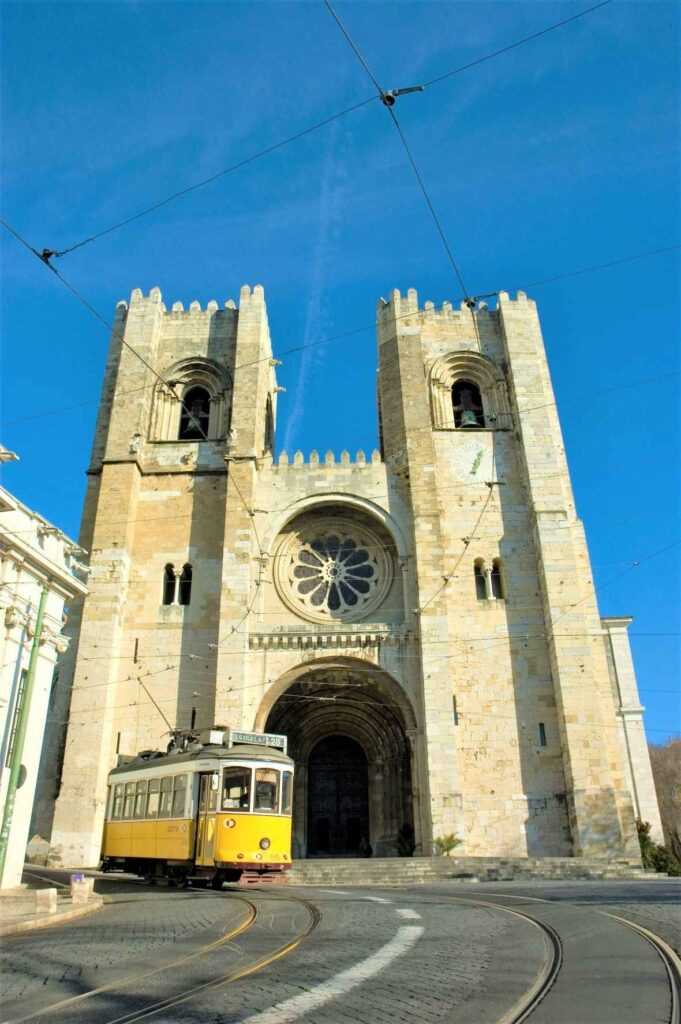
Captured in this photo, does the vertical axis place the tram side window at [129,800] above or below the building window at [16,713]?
below

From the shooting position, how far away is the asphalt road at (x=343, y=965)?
4.05m

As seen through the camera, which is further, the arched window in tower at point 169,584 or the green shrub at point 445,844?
the arched window in tower at point 169,584

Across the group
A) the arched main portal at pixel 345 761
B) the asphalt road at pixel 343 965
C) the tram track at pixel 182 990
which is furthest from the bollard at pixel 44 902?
the arched main portal at pixel 345 761

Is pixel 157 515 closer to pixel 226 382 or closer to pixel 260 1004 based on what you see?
pixel 226 382

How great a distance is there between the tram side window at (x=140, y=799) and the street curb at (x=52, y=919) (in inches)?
141

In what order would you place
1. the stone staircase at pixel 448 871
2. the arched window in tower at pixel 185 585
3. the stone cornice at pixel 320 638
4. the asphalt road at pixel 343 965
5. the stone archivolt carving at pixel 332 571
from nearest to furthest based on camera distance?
the asphalt road at pixel 343 965 → the stone staircase at pixel 448 871 → the stone cornice at pixel 320 638 → the arched window in tower at pixel 185 585 → the stone archivolt carving at pixel 332 571

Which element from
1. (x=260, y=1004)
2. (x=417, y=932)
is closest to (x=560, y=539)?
(x=417, y=932)

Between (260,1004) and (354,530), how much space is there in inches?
753

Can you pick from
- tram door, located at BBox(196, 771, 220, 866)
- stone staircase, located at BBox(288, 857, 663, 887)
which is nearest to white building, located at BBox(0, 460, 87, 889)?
tram door, located at BBox(196, 771, 220, 866)

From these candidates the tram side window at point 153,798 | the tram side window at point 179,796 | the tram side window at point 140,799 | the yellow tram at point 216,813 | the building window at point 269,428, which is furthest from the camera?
the building window at point 269,428

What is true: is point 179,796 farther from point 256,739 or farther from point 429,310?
point 429,310

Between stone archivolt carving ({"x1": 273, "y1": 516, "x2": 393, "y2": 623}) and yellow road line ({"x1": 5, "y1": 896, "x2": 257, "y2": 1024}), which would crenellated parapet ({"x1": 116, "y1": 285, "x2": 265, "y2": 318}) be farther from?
yellow road line ({"x1": 5, "y1": 896, "x2": 257, "y2": 1024})

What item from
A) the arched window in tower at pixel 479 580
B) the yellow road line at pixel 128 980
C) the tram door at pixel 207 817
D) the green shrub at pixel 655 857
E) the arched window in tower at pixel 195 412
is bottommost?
the yellow road line at pixel 128 980

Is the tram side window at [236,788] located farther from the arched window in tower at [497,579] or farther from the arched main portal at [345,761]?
the arched window in tower at [497,579]
